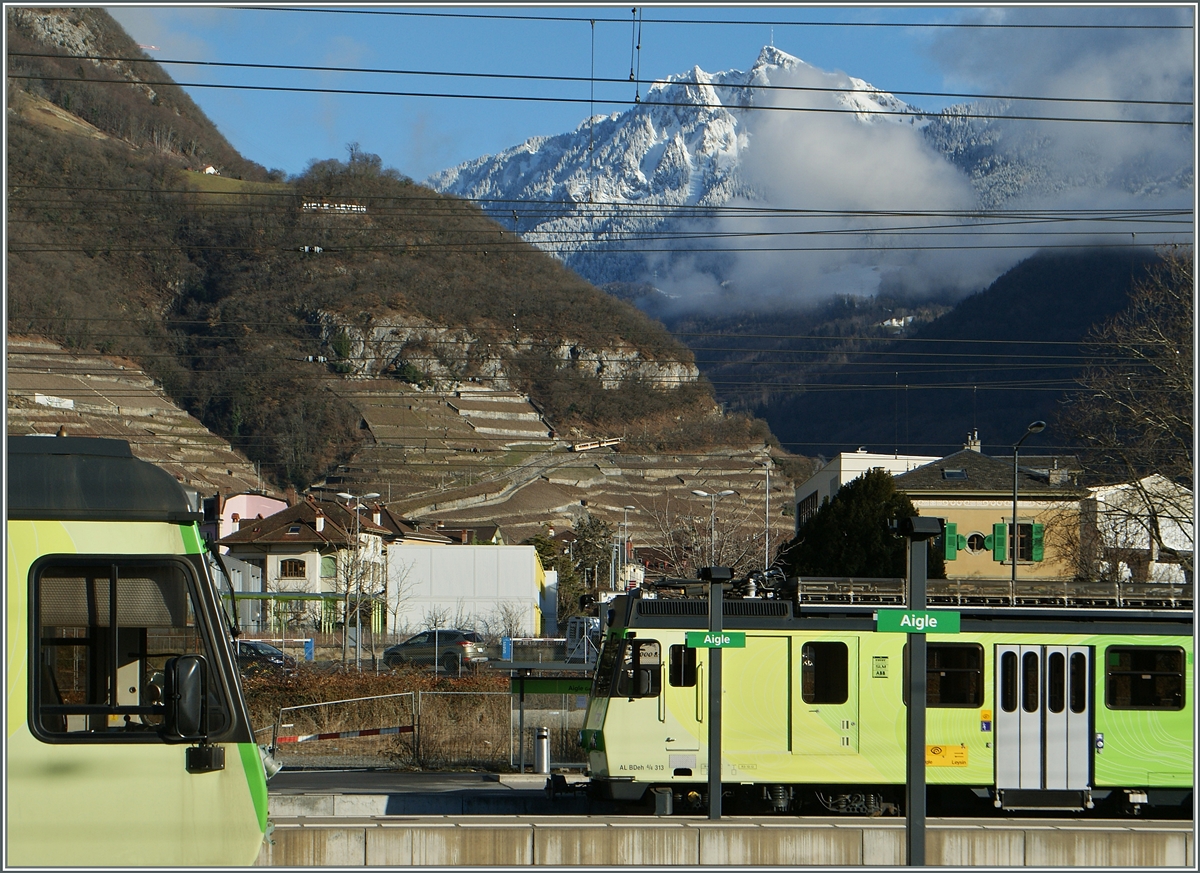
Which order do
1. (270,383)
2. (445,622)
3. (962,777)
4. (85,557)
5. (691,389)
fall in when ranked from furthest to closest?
(691,389)
(270,383)
(445,622)
(962,777)
(85,557)

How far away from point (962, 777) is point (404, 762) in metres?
12.6

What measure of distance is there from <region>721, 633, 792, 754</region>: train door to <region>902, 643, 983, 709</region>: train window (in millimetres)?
1988

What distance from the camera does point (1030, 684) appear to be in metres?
18.3

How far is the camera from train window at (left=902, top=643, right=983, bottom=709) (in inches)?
720

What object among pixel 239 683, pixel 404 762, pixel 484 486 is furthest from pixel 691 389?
pixel 239 683

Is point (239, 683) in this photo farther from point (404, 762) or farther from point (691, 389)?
point (691, 389)

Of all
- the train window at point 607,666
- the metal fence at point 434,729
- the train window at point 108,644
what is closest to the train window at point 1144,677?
the train window at point 607,666

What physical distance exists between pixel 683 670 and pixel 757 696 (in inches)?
42.6

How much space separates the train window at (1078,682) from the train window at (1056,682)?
0.32ft

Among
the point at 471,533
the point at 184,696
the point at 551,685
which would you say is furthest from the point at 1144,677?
the point at 471,533

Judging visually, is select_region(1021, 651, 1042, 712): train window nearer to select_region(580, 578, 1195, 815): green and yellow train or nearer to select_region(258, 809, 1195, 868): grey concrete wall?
select_region(580, 578, 1195, 815): green and yellow train

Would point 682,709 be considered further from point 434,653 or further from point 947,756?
point 434,653

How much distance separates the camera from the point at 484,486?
146 metres

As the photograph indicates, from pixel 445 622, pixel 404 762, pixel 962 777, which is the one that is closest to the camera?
pixel 962 777
